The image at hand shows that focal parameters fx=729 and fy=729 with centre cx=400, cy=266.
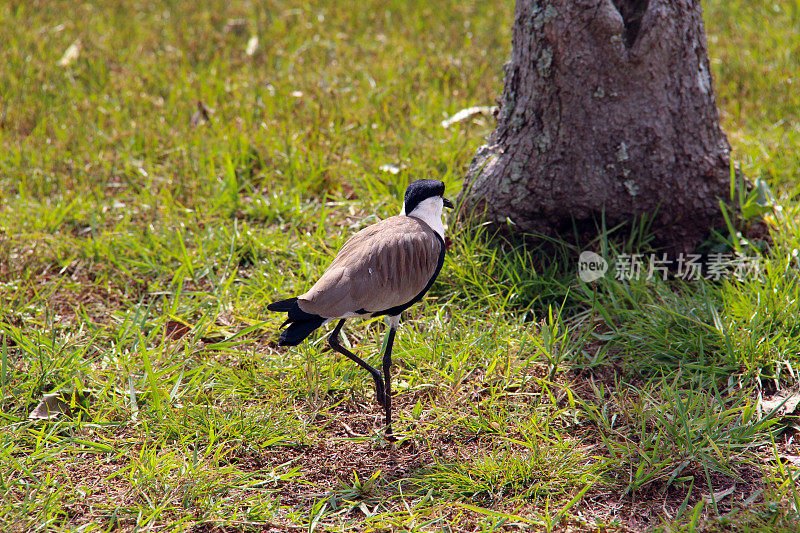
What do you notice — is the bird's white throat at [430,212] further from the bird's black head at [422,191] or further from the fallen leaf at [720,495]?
the fallen leaf at [720,495]

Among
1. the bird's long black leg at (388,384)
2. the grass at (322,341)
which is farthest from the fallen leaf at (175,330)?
the bird's long black leg at (388,384)

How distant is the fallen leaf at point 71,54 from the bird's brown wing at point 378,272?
4.62 meters

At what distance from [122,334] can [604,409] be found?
8.16ft

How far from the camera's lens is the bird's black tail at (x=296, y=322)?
9.73ft

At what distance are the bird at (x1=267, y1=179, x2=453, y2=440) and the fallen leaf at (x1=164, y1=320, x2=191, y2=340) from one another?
988 mm

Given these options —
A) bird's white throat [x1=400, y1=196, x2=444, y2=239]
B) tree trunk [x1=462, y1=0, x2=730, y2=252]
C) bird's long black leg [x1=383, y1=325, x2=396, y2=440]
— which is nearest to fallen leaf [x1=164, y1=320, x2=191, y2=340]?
bird's long black leg [x1=383, y1=325, x2=396, y2=440]

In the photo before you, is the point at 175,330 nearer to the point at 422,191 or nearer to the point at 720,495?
the point at 422,191

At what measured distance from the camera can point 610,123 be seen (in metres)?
4.11

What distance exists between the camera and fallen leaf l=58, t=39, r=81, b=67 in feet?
21.8

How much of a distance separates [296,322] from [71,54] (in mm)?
5066

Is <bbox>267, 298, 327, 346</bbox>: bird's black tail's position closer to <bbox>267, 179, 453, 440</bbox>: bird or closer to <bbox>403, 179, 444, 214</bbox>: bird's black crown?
<bbox>267, 179, 453, 440</bbox>: bird

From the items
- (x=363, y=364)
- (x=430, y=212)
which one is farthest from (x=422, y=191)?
(x=363, y=364)

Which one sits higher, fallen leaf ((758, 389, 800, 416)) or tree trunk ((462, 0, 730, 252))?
tree trunk ((462, 0, 730, 252))

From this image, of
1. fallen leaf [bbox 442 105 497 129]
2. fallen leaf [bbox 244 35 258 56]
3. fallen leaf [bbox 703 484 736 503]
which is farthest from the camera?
fallen leaf [bbox 244 35 258 56]
